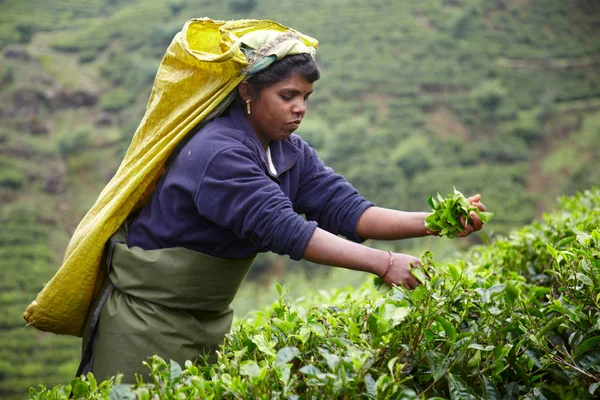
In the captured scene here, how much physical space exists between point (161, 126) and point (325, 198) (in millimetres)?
504

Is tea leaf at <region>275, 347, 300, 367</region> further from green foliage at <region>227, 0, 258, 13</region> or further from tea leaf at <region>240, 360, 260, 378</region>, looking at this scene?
green foliage at <region>227, 0, 258, 13</region>

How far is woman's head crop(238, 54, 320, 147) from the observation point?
60.4 inches

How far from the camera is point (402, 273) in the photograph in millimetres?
1341

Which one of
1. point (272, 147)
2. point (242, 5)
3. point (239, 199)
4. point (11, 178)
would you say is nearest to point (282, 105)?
point (272, 147)

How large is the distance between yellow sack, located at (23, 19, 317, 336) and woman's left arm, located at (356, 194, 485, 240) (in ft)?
1.60

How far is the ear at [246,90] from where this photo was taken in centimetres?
157

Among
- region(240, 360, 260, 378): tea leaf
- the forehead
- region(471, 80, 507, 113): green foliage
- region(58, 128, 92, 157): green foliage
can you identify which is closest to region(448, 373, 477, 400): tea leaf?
region(240, 360, 260, 378): tea leaf

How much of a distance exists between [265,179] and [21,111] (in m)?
17.8

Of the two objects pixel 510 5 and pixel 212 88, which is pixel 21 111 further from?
pixel 212 88

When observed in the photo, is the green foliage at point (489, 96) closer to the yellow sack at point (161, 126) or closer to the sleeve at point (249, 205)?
the yellow sack at point (161, 126)

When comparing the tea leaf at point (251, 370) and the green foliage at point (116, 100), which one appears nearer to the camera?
the tea leaf at point (251, 370)

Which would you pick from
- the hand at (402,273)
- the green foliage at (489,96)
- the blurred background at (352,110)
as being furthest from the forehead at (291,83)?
the green foliage at (489,96)

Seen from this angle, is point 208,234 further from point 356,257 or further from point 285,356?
point 285,356

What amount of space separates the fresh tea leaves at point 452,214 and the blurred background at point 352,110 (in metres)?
10.2
